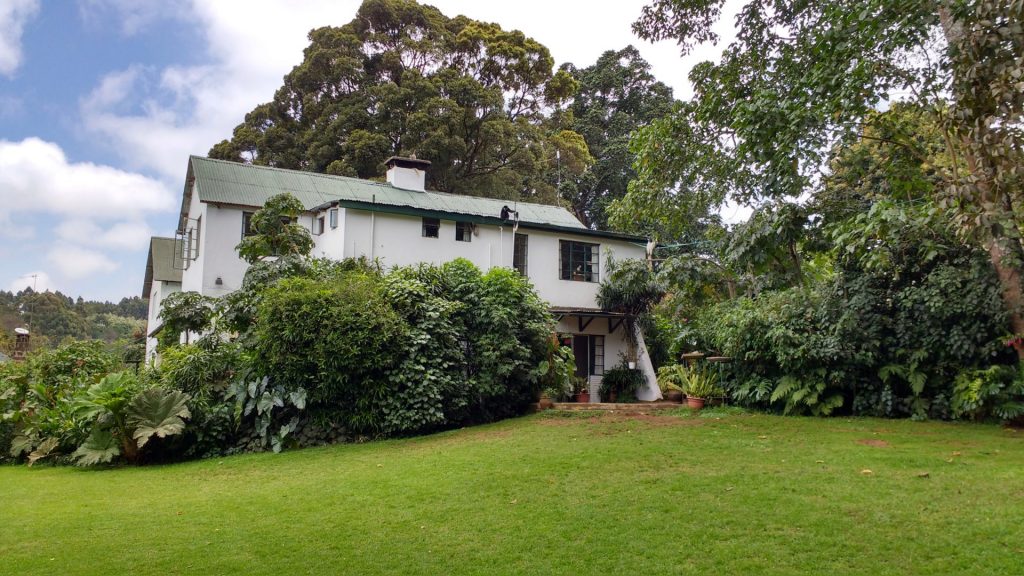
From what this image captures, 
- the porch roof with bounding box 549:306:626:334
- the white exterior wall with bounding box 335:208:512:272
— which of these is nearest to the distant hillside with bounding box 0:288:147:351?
the white exterior wall with bounding box 335:208:512:272

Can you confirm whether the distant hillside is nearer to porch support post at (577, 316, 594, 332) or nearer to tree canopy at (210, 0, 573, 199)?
tree canopy at (210, 0, 573, 199)

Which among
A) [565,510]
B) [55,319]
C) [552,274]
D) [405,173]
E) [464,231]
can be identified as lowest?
[565,510]

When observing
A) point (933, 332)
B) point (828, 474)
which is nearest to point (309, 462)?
point (828, 474)

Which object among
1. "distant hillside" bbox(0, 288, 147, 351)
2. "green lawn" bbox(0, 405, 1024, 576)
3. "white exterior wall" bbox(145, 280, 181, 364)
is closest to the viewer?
"green lawn" bbox(0, 405, 1024, 576)

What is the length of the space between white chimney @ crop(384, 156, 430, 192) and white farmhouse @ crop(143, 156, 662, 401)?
45 centimetres

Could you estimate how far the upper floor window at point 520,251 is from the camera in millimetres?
18844

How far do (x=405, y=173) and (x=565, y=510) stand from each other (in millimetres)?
16967

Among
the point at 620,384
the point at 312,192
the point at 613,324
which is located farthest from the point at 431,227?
the point at 620,384

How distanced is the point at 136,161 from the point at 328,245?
16.1 feet

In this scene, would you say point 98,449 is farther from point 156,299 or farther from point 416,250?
point 156,299

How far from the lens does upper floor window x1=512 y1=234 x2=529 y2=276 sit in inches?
742

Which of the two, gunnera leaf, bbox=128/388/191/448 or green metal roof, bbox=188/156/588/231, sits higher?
green metal roof, bbox=188/156/588/231

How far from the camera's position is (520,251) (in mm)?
18922

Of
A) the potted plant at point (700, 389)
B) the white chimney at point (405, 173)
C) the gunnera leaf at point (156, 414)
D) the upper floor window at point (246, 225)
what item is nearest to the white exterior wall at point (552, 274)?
the white chimney at point (405, 173)
